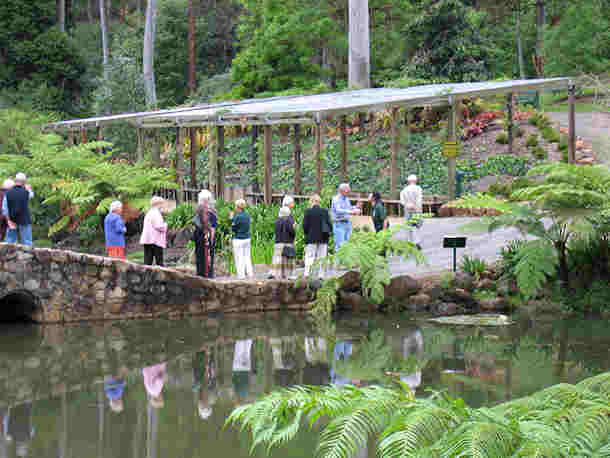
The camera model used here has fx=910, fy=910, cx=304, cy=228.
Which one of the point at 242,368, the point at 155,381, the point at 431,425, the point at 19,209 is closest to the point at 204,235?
the point at 19,209

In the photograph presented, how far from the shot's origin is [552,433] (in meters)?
4.09

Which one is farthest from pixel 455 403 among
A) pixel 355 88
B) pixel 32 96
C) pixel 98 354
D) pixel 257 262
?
pixel 32 96

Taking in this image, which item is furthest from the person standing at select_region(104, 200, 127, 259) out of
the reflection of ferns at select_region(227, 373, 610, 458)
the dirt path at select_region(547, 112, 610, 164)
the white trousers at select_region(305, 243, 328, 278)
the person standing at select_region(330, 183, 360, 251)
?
the dirt path at select_region(547, 112, 610, 164)

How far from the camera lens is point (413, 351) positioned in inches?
436

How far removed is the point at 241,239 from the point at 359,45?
17.5 m

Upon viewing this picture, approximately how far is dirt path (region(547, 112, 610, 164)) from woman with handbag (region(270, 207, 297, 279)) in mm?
12218

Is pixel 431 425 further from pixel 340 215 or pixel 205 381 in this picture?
pixel 340 215

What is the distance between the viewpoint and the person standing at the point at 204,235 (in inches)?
555

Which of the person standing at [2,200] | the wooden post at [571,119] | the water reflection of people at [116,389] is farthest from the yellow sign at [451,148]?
the water reflection of people at [116,389]

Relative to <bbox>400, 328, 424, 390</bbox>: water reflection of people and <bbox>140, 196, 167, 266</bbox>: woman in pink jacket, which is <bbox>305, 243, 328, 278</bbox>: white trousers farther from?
<bbox>400, 328, 424, 390</bbox>: water reflection of people

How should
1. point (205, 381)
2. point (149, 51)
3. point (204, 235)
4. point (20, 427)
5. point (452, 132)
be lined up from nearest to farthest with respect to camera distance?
point (20, 427) < point (205, 381) < point (204, 235) < point (452, 132) < point (149, 51)

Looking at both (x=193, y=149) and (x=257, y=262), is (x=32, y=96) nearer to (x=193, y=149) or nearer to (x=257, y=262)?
(x=193, y=149)

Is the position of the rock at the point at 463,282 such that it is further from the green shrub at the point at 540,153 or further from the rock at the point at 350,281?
the green shrub at the point at 540,153

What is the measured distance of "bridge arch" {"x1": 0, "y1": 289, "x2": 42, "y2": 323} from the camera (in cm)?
1294
